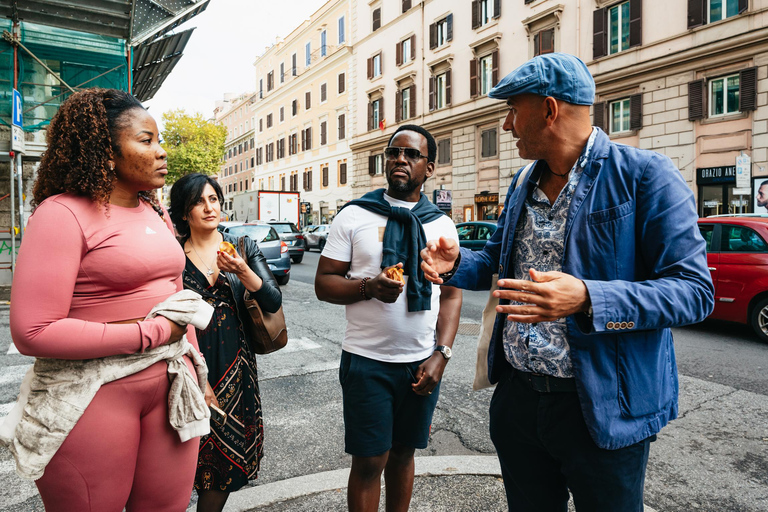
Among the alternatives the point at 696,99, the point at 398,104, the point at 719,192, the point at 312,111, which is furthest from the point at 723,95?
the point at 312,111

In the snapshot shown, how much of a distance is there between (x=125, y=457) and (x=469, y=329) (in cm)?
657

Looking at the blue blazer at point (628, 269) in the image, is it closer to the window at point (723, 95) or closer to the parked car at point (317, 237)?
the window at point (723, 95)

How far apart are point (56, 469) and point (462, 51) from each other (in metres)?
27.1

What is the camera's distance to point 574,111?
168cm

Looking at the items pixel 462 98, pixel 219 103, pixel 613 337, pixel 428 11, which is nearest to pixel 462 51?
pixel 462 98

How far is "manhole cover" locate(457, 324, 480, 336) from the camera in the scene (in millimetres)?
7548

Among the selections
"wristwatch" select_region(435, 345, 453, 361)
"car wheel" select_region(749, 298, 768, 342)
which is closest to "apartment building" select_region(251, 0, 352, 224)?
"car wheel" select_region(749, 298, 768, 342)

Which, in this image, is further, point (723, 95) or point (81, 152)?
point (723, 95)

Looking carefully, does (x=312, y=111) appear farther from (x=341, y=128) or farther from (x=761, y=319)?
(x=761, y=319)

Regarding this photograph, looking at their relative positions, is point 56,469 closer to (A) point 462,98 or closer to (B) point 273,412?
(B) point 273,412

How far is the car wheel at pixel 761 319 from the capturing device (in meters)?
7.07

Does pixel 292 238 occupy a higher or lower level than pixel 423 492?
higher

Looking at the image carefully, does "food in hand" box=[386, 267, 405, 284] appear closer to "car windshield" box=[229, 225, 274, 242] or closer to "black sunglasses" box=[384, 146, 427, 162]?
"black sunglasses" box=[384, 146, 427, 162]

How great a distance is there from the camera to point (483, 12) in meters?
24.6
